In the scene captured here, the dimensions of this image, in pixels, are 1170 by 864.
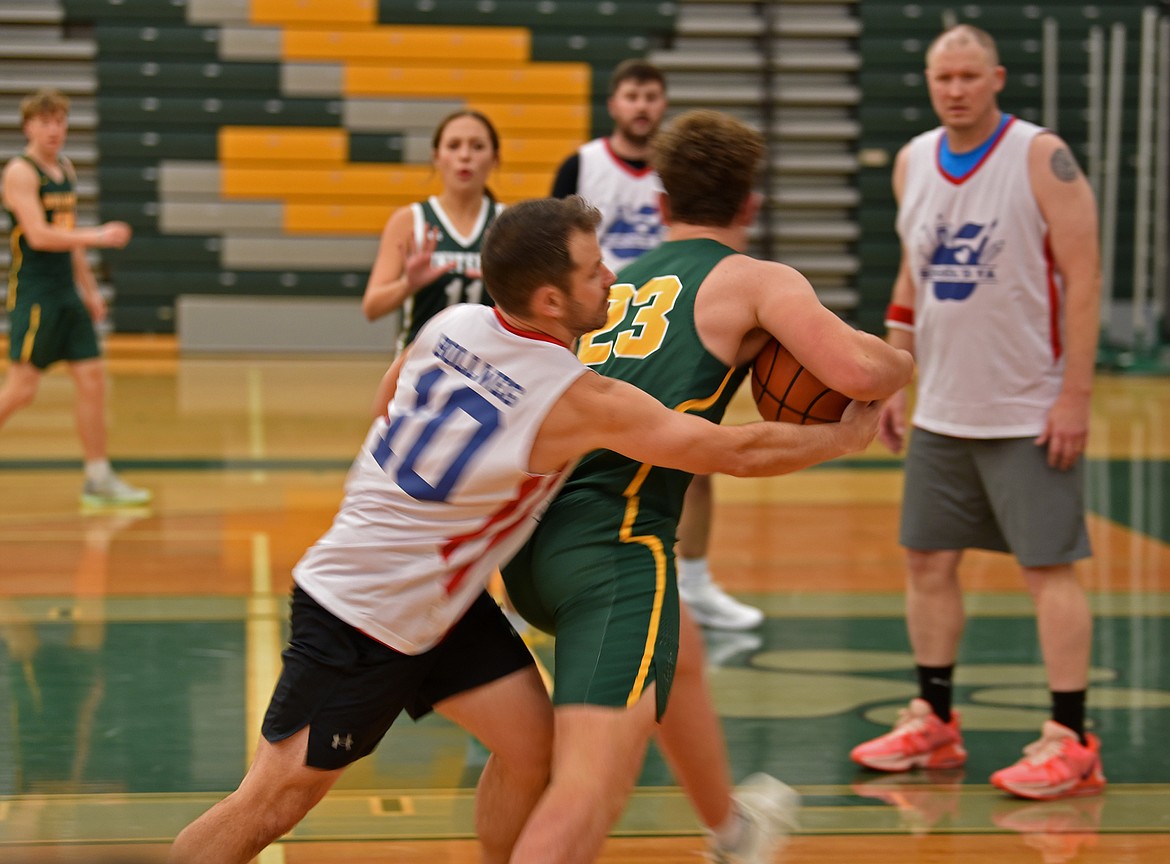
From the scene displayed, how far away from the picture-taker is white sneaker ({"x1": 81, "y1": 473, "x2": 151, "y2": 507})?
727 centimetres

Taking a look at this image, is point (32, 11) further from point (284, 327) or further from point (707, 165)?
point (707, 165)

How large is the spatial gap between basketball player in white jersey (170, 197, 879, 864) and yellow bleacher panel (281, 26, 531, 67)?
12878mm

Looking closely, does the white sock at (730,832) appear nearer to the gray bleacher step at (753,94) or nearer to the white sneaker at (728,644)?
the white sneaker at (728,644)

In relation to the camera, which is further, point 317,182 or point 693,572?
point 317,182

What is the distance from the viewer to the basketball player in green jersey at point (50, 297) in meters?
7.11

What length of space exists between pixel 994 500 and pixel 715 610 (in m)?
1.68

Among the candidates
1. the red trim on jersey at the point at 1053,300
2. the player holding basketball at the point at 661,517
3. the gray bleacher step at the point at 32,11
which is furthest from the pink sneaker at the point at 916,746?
the gray bleacher step at the point at 32,11

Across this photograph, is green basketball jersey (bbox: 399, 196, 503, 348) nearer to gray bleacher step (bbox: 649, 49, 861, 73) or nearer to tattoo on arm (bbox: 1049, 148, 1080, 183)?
tattoo on arm (bbox: 1049, 148, 1080, 183)

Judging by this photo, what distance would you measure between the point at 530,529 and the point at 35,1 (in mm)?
13880

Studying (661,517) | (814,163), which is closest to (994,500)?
(661,517)

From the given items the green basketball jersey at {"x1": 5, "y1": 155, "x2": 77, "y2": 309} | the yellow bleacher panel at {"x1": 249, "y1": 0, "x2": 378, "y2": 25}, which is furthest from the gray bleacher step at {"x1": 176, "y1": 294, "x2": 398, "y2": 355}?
the green basketball jersey at {"x1": 5, "y1": 155, "x2": 77, "y2": 309}

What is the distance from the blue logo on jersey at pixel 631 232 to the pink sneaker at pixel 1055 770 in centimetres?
245

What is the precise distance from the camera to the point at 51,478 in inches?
317

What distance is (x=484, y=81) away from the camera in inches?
590
